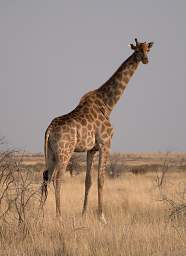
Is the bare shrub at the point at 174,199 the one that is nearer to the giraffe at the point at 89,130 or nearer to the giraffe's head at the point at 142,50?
the giraffe at the point at 89,130

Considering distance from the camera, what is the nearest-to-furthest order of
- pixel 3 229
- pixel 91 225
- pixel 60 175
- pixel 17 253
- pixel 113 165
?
pixel 17 253 → pixel 3 229 → pixel 91 225 → pixel 60 175 → pixel 113 165

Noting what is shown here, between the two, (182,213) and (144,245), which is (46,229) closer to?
(144,245)

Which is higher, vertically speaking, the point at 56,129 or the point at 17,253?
the point at 56,129

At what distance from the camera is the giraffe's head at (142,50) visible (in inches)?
411

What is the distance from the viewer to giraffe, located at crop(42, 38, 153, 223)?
933 cm

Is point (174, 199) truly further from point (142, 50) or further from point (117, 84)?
point (142, 50)

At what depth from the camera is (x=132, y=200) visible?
44.3 feet

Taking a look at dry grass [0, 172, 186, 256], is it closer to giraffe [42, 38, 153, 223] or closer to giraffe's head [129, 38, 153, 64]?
giraffe [42, 38, 153, 223]

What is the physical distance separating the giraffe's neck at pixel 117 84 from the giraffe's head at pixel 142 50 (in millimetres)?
143

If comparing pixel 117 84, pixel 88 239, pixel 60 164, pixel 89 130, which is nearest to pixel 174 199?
pixel 117 84

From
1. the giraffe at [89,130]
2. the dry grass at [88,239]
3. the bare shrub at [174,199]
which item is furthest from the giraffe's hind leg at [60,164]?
the bare shrub at [174,199]

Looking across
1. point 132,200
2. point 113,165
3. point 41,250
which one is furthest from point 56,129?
point 113,165

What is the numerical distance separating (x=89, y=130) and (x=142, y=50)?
198cm

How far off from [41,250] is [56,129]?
3648 mm
